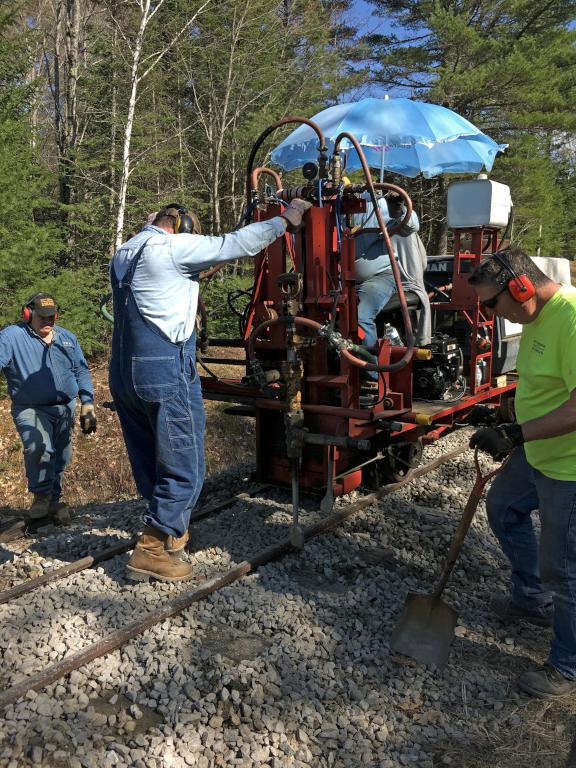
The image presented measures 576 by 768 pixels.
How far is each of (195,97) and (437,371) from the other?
1355 centimetres

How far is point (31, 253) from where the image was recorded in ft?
32.9

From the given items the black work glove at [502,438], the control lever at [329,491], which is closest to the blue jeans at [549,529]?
the black work glove at [502,438]

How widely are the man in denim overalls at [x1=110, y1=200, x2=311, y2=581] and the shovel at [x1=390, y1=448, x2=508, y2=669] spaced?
147 cm

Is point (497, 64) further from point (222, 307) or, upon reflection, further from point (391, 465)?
point (391, 465)

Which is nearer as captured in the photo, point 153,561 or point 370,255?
point 153,561

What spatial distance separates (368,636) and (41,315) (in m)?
3.81

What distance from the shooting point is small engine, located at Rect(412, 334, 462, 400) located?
5.83 metres

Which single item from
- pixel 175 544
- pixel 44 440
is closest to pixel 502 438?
pixel 175 544

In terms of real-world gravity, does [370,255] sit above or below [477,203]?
below

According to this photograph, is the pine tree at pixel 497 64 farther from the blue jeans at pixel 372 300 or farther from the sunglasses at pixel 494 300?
the sunglasses at pixel 494 300

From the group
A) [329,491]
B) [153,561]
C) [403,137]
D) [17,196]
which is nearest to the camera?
[153,561]

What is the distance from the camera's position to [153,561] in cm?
399

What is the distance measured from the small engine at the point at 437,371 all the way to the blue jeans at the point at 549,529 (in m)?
2.22

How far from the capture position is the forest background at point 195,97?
11.0 m
